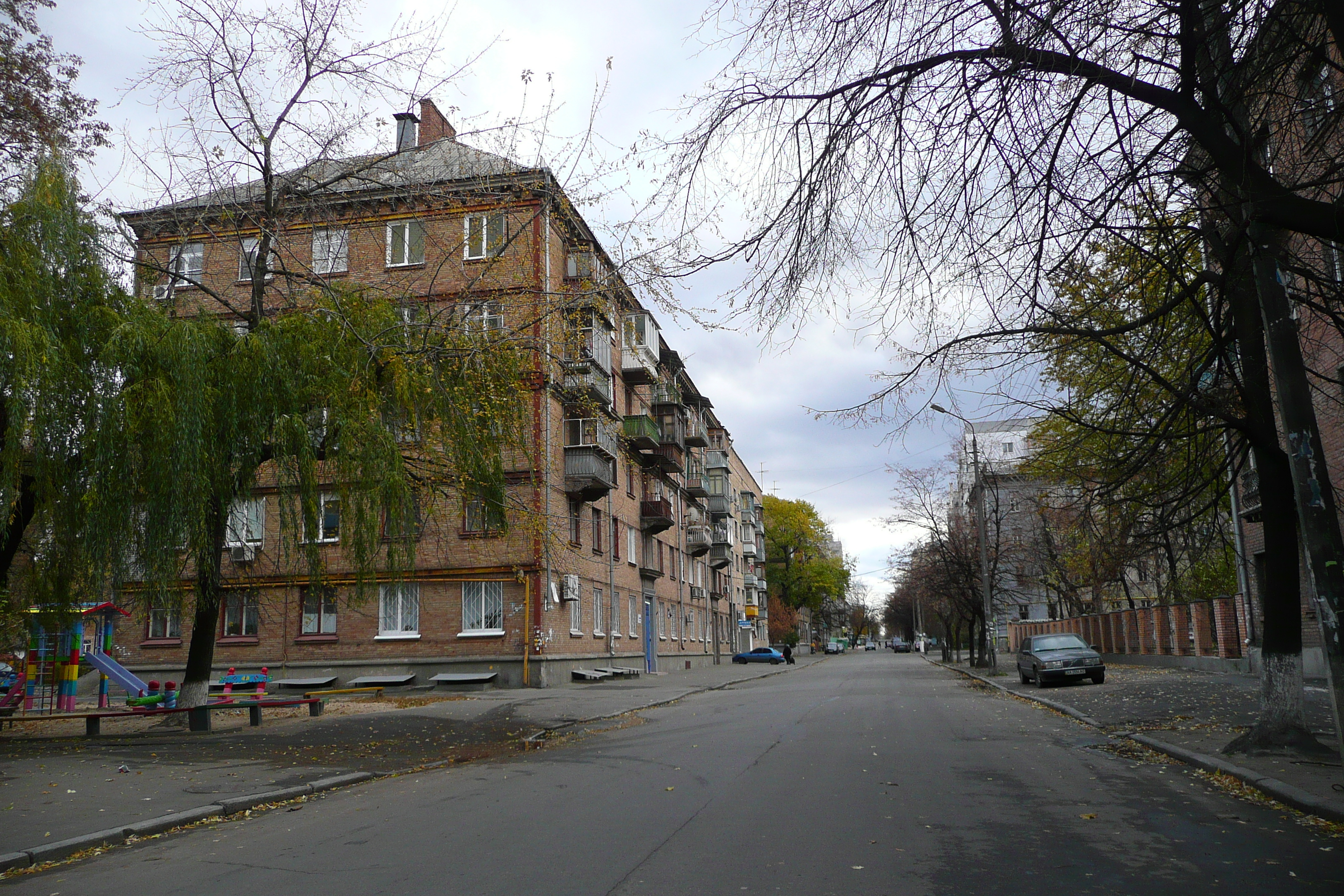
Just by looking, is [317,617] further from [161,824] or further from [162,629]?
[161,824]

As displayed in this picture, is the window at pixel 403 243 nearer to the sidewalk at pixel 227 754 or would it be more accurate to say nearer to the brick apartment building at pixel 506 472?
the brick apartment building at pixel 506 472

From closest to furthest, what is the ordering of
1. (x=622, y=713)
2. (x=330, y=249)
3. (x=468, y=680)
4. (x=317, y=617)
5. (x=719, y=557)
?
(x=330, y=249) → (x=622, y=713) → (x=468, y=680) → (x=317, y=617) → (x=719, y=557)

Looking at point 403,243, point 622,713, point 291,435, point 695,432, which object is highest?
point 695,432

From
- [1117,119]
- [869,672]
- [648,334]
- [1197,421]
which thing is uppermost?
[648,334]

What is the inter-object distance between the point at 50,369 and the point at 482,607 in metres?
20.6

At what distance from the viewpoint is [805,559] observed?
101188 millimetres

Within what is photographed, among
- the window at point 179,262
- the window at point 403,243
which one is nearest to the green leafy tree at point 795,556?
the window at point 403,243

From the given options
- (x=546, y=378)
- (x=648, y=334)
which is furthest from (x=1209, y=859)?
(x=648, y=334)

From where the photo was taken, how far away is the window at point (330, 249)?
16.6 meters

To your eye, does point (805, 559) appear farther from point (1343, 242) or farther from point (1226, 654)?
point (1343, 242)

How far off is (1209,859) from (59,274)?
43.2ft

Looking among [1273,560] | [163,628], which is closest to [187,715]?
[1273,560]

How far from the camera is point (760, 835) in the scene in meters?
7.14

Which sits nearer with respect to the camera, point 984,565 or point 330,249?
point 330,249
